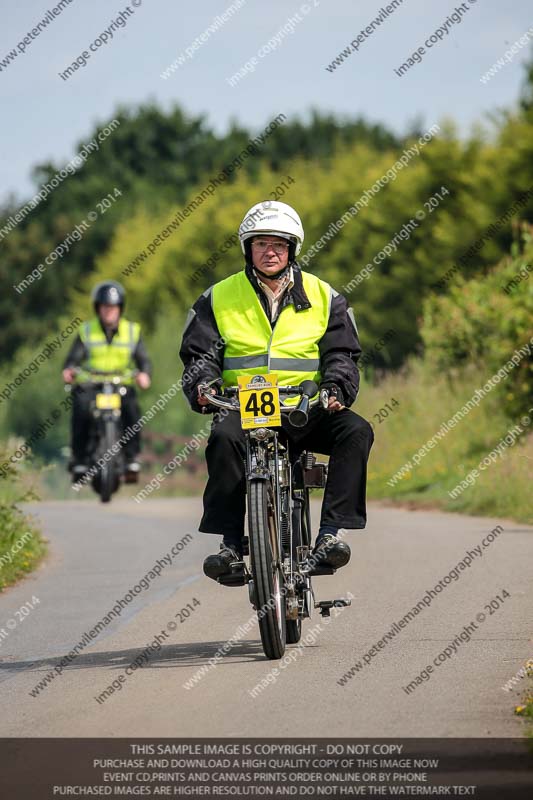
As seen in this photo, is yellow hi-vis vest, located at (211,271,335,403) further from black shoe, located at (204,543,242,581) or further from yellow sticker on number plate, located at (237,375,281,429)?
black shoe, located at (204,543,242,581)

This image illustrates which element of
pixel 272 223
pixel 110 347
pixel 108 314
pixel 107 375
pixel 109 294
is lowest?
pixel 107 375

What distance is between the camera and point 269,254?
8.82 metres

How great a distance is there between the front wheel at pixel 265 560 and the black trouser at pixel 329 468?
328 mm

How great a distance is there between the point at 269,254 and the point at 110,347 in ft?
38.2

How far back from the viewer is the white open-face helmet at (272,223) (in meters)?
8.70

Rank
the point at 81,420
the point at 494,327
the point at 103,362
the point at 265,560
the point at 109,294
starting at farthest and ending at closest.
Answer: the point at 494,327 < the point at 103,362 < the point at 81,420 < the point at 109,294 < the point at 265,560

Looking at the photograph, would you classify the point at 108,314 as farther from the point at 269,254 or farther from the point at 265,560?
the point at 265,560

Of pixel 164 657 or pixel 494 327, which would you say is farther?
pixel 494 327

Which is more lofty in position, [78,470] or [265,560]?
[265,560]

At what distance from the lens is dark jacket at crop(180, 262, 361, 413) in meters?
8.67

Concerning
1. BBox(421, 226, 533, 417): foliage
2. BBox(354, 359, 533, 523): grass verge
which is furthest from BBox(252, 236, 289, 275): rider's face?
BBox(421, 226, 533, 417): foliage

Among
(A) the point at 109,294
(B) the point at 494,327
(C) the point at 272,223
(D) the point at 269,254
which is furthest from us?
(B) the point at 494,327

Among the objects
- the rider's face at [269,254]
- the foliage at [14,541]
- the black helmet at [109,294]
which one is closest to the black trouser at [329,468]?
the rider's face at [269,254]

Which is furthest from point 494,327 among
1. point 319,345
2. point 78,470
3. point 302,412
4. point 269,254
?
point 302,412
